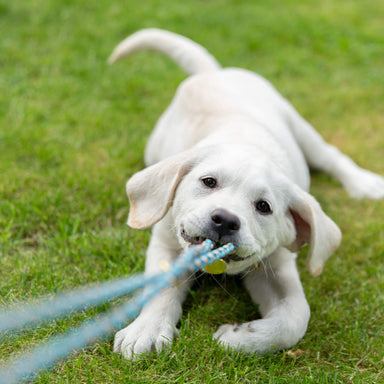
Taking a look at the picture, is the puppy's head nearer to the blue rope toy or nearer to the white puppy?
the white puppy

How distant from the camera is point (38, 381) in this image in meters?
2.63

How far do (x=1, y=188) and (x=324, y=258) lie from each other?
2.50m

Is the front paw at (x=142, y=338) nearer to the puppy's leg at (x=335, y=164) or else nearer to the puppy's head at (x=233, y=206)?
the puppy's head at (x=233, y=206)

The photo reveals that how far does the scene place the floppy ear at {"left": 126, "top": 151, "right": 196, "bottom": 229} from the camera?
10.3 ft

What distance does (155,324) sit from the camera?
300 centimetres

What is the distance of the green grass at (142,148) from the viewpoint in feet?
9.75

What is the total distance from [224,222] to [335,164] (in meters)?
2.72

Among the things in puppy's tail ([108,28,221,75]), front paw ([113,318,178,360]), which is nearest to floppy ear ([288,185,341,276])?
front paw ([113,318,178,360])

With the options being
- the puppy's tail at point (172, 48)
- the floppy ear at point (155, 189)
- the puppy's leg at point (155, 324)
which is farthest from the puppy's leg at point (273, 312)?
the puppy's tail at point (172, 48)

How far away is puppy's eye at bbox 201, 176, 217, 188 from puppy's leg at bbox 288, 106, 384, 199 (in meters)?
2.16

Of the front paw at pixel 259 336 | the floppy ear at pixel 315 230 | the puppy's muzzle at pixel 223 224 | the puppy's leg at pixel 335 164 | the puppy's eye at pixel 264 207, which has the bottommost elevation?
the puppy's leg at pixel 335 164

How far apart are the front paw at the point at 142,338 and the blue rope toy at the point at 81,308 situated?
0.33 ft

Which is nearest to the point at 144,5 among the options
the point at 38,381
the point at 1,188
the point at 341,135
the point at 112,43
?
the point at 112,43

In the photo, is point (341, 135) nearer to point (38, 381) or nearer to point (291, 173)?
point (291, 173)
